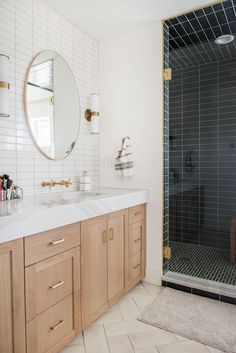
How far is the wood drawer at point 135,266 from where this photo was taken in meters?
2.13

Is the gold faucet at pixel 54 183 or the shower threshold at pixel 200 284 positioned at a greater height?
the gold faucet at pixel 54 183

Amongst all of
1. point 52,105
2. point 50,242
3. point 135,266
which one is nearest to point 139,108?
point 52,105

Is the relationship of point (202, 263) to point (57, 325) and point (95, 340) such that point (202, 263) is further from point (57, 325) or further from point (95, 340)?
point (57, 325)

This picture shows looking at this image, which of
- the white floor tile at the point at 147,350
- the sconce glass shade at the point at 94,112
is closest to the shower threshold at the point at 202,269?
the white floor tile at the point at 147,350

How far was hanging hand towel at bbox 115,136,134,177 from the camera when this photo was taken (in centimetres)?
238

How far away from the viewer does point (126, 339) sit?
1.58 metres

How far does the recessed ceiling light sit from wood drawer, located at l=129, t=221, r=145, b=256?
1.92 metres

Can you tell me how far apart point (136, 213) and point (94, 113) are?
3.50ft

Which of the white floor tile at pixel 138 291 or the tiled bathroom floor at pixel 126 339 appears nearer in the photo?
the tiled bathroom floor at pixel 126 339

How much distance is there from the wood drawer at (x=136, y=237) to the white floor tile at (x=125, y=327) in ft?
1.72

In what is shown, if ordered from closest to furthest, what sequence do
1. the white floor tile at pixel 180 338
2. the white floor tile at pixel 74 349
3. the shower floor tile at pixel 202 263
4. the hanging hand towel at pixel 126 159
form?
the white floor tile at pixel 74 349, the white floor tile at pixel 180 338, the shower floor tile at pixel 202 263, the hanging hand towel at pixel 126 159

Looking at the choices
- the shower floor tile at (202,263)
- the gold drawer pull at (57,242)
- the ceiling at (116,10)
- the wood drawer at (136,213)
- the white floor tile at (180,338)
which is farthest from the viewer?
the shower floor tile at (202,263)

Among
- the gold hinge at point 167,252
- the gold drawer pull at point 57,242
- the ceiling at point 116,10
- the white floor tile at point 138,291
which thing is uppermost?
the ceiling at point 116,10

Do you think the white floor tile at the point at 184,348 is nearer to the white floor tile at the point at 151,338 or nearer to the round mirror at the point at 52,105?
the white floor tile at the point at 151,338
